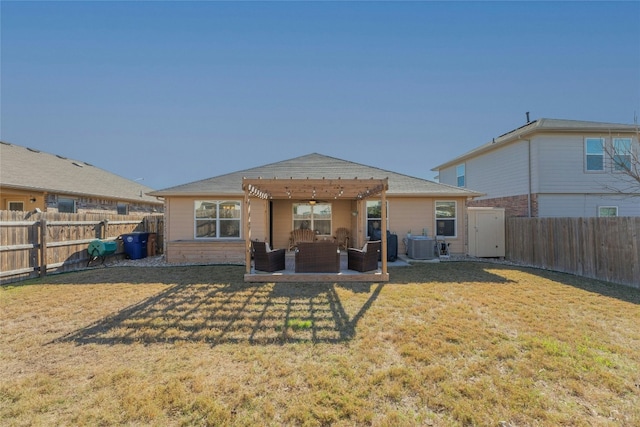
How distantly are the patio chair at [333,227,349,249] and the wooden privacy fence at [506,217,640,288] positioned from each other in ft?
21.6

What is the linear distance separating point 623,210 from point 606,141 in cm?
310

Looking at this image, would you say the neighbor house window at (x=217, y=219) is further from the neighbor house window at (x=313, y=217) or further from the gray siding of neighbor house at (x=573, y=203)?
the gray siding of neighbor house at (x=573, y=203)

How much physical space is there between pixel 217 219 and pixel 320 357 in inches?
334

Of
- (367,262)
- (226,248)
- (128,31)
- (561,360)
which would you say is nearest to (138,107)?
(128,31)

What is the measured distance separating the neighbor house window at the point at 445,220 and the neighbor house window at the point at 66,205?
16.2 meters

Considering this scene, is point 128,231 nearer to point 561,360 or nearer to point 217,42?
point 217,42

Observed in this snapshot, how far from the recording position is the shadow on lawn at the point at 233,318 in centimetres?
381

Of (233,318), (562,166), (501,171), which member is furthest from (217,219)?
(562,166)

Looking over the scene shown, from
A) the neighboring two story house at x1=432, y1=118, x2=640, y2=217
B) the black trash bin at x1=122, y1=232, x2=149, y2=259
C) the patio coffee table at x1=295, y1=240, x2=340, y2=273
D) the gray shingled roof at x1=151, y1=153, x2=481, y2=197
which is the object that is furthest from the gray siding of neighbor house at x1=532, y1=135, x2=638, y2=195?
the black trash bin at x1=122, y1=232, x2=149, y2=259

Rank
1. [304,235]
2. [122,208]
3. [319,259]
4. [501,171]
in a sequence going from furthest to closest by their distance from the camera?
[122,208] < [501,171] < [304,235] < [319,259]

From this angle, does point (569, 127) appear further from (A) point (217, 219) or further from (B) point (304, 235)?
(A) point (217, 219)

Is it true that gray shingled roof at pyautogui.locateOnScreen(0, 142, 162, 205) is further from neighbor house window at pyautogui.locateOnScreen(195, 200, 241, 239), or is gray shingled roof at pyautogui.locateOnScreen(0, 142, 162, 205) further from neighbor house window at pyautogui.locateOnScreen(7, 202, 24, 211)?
neighbor house window at pyautogui.locateOnScreen(195, 200, 241, 239)

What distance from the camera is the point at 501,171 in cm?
1310

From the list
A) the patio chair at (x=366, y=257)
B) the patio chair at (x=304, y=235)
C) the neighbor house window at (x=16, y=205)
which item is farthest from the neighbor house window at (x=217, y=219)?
the neighbor house window at (x=16, y=205)
